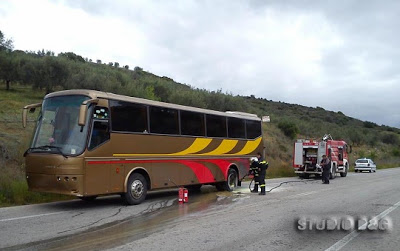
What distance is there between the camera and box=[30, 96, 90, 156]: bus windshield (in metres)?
10.4

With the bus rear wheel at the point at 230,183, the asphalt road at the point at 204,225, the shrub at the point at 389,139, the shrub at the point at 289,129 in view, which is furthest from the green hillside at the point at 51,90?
the shrub at the point at 389,139

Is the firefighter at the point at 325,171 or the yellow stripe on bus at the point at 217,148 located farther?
the firefighter at the point at 325,171

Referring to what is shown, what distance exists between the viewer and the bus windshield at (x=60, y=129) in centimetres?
1039

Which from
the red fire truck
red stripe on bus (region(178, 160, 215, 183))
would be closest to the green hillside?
the red fire truck

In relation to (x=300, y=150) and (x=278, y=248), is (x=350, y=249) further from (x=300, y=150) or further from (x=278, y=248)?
(x=300, y=150)

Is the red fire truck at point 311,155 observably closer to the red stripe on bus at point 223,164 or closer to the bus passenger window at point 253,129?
the bus passenger window at point 253,129

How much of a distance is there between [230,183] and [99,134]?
7.46m

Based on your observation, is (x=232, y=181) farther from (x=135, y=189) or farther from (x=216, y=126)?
(x=135, y=189)

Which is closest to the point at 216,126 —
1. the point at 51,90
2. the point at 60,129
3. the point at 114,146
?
the point at 114,146

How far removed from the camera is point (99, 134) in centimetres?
1073

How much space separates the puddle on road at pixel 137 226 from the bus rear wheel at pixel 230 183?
2422 mm

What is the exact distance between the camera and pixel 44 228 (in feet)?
27.1

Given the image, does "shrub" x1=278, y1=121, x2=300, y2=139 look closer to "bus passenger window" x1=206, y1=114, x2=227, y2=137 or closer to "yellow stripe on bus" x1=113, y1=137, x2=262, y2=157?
"yellow stripe on bus" x1=113, y1=137, x2=262, y2=157
